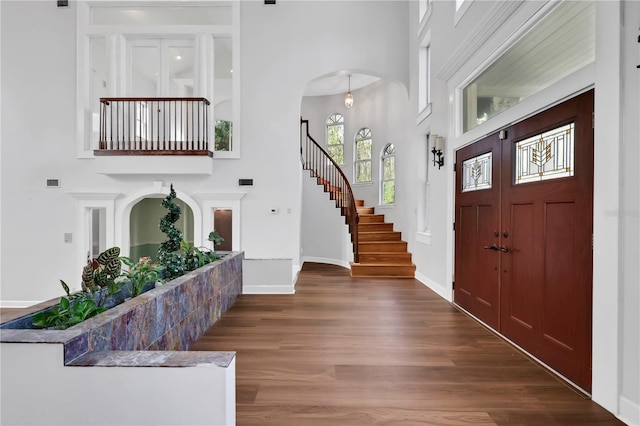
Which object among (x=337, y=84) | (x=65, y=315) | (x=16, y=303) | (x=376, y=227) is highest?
(x=337, y=84)

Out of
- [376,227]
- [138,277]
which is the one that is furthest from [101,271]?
[376,227]

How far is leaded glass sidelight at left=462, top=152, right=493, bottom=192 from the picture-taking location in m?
3.97

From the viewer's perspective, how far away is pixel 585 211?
8.05 ft

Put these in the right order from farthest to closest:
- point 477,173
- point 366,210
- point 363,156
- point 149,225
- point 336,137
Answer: point 149,225 → point 336,137 → point 363,156 → point 366,210 → point 477,173

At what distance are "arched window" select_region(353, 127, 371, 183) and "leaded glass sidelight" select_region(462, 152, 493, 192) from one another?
5565 mm

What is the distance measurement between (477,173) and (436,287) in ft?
7.28

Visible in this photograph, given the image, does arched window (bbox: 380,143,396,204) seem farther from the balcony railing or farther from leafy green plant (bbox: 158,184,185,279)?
leafy green plant (bbox: 158,184,185,279)

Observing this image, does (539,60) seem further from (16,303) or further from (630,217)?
(16,303)

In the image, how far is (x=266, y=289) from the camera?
5605 mm

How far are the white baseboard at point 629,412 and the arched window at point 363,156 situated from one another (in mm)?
8277

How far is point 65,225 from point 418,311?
22.6 feet

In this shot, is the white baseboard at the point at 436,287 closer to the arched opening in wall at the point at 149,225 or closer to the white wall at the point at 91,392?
the white wall at the point at 91,392

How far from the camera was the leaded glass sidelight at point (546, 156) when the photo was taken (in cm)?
268

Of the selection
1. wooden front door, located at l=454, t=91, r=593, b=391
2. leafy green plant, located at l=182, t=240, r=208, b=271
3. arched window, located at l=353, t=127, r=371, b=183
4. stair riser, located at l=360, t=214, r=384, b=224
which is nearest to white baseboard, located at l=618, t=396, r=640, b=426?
wooden front door, located at l=454, t=91, r=593, b=391
